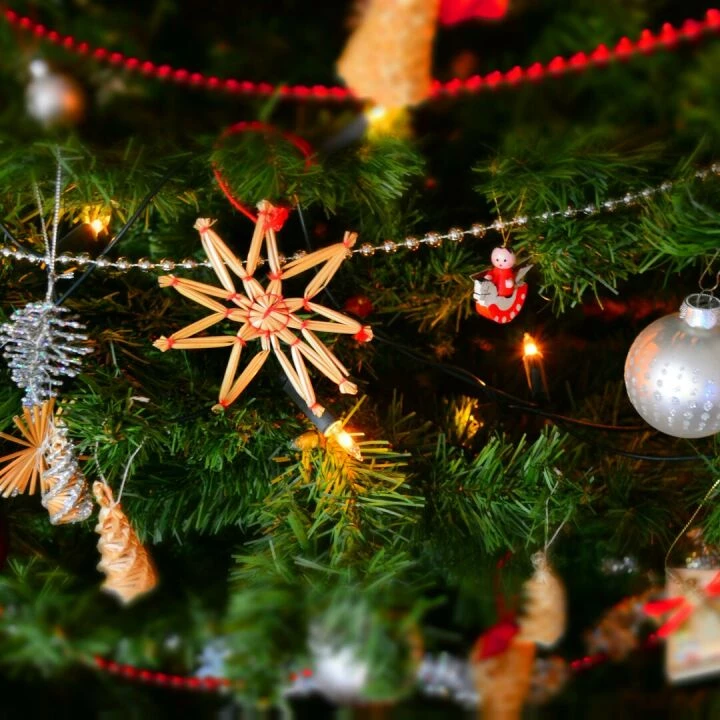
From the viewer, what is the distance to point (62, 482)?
61 cm

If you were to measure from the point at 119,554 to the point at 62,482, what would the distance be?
0.07 metres

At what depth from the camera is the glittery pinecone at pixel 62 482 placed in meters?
0.60

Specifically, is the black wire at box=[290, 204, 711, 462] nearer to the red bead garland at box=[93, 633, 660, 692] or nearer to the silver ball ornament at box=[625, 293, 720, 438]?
the silver ball ornament at box=[625, 293, 720, 438]

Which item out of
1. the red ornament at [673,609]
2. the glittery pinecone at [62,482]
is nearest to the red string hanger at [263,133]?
the glittery pinecone at [62,482]

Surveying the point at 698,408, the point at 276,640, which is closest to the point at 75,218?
the point at 276,640

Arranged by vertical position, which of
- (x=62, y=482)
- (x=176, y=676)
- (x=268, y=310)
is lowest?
(x=176, y=676)

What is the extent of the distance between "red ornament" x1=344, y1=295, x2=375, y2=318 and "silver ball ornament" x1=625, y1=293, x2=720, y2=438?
0.71 ft

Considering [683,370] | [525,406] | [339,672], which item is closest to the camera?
[339,672]

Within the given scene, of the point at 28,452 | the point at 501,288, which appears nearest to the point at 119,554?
the point at 28,452

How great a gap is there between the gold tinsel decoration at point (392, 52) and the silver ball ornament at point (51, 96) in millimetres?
158

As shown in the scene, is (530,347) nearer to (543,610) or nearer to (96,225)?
(543,610)

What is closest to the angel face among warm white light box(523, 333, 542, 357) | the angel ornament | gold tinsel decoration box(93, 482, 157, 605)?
the angel ornament

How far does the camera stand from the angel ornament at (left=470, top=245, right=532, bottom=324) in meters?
0.61

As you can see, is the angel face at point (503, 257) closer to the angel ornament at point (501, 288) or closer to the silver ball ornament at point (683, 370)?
the angel ornament at point (501, 288)
